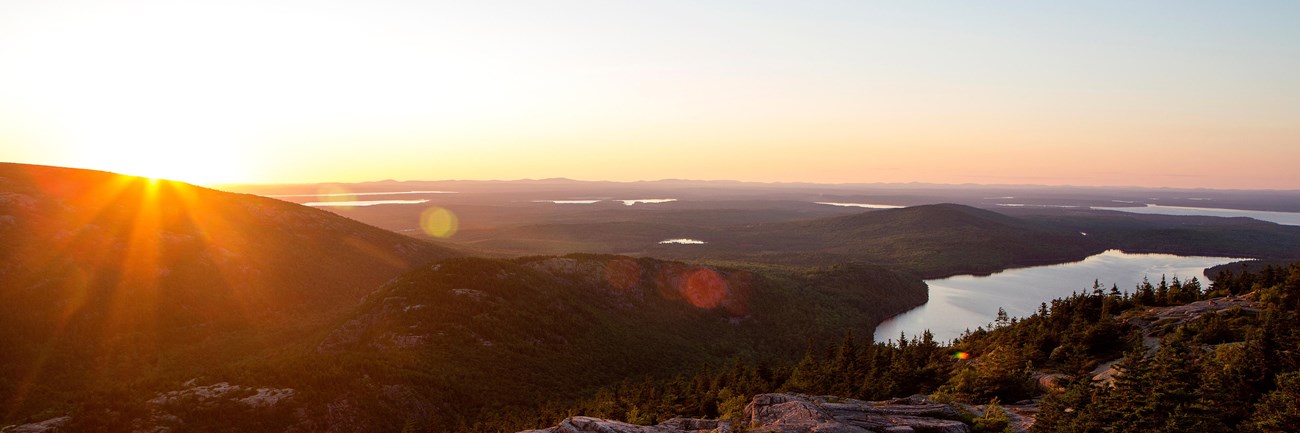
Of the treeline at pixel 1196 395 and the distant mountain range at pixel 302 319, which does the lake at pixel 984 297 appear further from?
the treeline at pixel 1196 395

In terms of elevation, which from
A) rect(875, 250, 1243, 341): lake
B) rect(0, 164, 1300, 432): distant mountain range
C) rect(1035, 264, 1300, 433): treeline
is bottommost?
rect(875, 250, 1243, 341): lake

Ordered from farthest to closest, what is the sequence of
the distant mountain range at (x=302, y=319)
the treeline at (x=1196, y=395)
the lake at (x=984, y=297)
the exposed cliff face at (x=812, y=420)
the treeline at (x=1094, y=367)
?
the lake at (x=984, y=297) < the distant mountain range at (x=302, y=319) < the exposed cliff face at (x=812, y=420) < the treeline at (x=1094, y=367) < the treeline at (x=1196, y=395)

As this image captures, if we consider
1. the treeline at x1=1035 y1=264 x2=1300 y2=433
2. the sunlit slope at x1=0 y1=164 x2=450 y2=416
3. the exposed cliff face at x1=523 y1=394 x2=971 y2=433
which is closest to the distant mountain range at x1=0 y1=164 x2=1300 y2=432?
the sunlit slope at x1=0 y1=164 x2=450 y2=416

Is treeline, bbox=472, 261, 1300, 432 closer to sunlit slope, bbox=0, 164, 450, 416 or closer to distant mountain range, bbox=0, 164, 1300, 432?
distant mountain range, bbox=0, 164, 1300, 432

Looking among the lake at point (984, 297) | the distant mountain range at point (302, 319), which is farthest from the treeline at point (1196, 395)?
the lake at point (984, 297)

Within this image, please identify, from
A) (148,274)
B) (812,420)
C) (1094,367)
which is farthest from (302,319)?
(1094,367)

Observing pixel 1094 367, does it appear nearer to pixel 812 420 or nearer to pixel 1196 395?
pixel 1196 395

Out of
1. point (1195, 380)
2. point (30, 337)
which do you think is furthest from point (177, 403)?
point (1195, 380)
